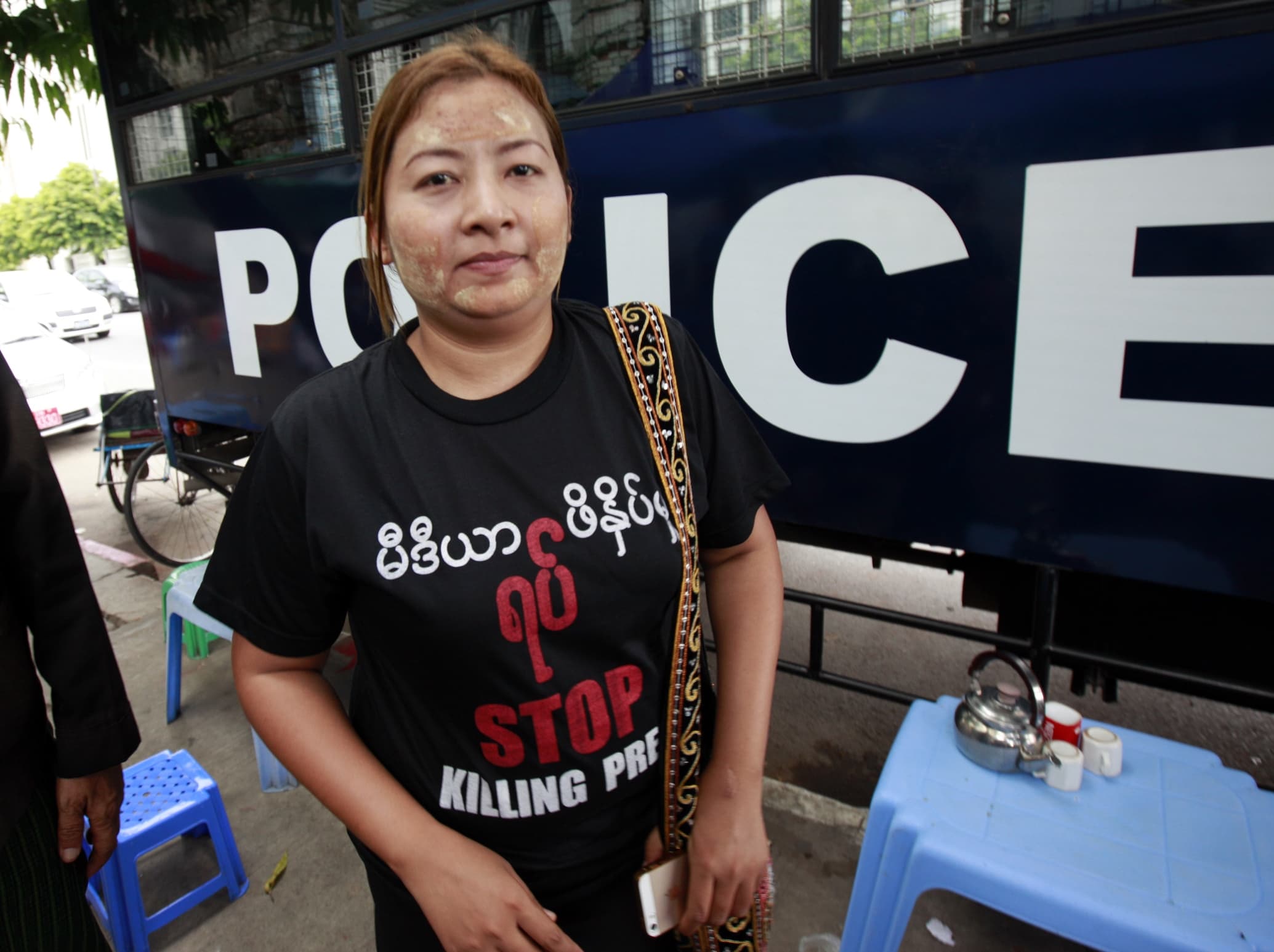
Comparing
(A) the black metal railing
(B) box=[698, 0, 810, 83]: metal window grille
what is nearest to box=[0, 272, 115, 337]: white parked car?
(B) box=[698, 0, 810, 83]: metal window grille

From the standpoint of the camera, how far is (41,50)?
4168 millimetres

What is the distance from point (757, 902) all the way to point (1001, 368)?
4.37 feet

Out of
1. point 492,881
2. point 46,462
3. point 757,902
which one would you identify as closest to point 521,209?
point 492,881

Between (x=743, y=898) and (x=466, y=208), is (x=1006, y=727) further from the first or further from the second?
(x=466, y=208)

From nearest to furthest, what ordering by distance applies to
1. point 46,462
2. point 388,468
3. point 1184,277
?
point 388,468, point 46,462, point 1184,277

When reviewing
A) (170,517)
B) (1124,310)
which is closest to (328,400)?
(1124,310)

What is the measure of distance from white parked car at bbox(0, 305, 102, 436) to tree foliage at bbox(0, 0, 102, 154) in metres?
4.26

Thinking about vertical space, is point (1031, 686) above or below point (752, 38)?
below

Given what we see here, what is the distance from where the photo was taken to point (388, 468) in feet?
3.28

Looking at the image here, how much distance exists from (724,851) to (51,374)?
9.40m

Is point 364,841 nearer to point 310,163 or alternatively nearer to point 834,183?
point 834,183

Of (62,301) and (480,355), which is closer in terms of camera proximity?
(480,355)

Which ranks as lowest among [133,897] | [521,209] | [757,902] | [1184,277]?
[133,897]

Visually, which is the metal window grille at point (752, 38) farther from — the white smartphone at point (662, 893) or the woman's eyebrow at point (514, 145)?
the white smartphone at point (662, 893)
